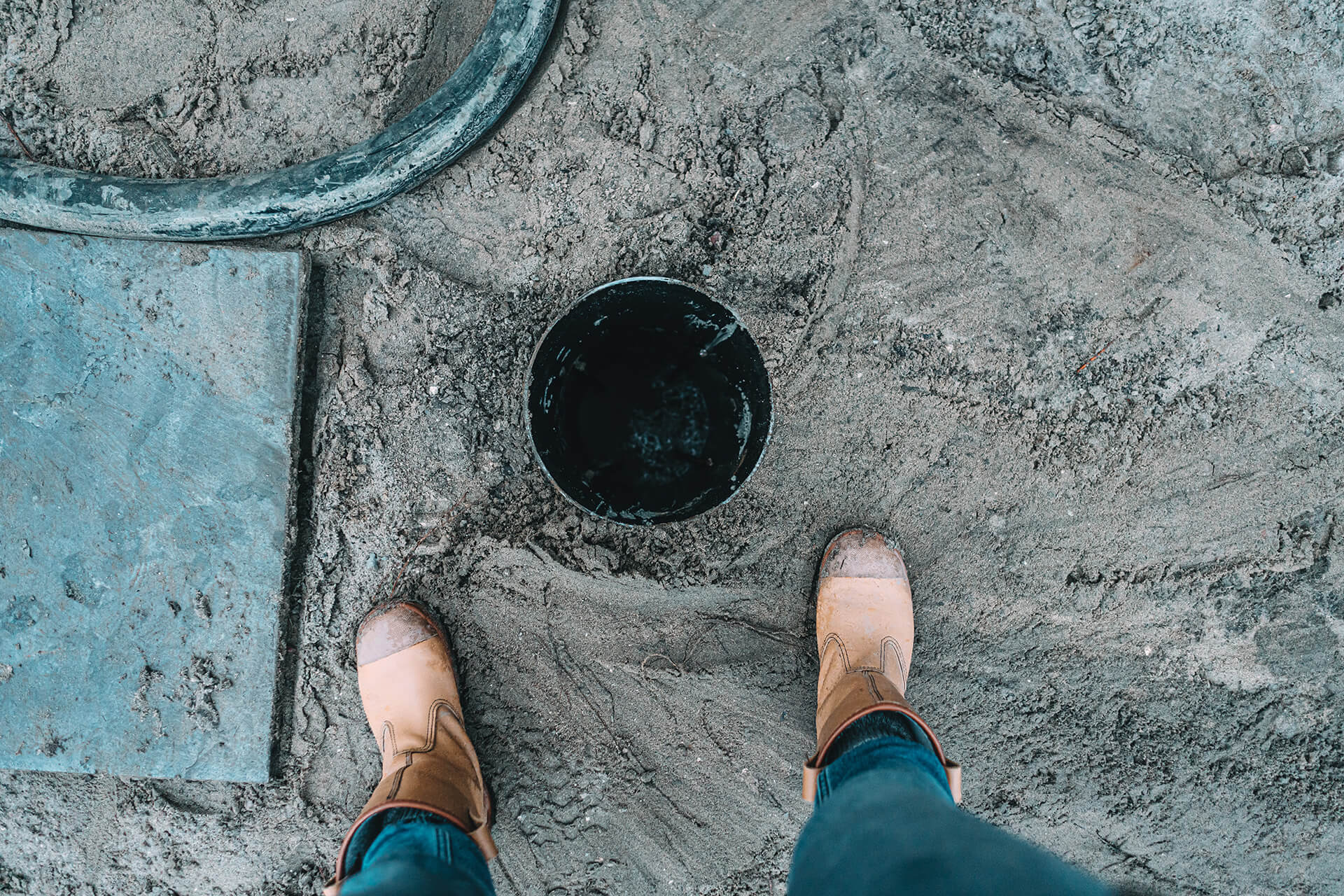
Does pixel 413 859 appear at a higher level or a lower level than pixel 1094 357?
lower

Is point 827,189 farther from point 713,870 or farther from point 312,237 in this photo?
point 713,870

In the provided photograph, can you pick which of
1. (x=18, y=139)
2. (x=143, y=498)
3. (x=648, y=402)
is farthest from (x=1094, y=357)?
(x=18, y=139)

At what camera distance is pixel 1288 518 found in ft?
5.42

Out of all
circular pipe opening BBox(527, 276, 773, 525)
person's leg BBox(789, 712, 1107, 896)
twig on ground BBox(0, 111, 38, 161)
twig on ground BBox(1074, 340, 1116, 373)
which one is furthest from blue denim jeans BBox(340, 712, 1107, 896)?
twig on ground BBox(0, 111, 38, 161)

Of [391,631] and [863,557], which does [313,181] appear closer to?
[391,631]

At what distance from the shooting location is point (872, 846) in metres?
1.07

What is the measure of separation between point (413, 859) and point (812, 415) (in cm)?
121

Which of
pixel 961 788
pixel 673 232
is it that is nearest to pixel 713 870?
pixel 961 788

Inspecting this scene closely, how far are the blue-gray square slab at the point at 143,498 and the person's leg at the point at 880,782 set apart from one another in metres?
1.29

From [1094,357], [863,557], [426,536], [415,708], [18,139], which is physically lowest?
[415,708]

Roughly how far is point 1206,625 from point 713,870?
1.32m

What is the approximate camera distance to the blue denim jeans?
0.99 metres

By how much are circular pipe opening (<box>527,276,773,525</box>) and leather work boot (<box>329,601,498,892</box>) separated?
51 centimetres

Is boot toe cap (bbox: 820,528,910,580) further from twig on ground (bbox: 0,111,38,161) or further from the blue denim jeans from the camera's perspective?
twig on ground (bbox: 0,111,38,161)
